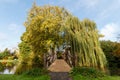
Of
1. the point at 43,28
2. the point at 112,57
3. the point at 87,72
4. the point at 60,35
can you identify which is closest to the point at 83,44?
the point at 60,35

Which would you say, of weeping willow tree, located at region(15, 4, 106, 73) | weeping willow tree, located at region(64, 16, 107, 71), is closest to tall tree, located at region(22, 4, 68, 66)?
weeping willow tree, located at region(15, 4, 106, 73)

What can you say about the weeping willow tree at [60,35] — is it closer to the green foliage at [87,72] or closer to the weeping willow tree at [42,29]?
the weeping willow tree at [42,29]

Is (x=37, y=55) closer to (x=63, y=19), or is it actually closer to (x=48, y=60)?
(x=48, y=60)

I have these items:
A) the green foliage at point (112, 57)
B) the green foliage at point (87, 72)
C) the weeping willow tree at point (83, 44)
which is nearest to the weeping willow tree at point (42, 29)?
the weeping willow tree at point (83, 44)

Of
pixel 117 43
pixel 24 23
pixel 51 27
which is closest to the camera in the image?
pixel 51 27

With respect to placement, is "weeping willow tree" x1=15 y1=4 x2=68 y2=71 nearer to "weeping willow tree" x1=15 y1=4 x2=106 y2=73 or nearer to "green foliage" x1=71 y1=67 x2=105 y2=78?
"weeping willow tree" x1=15 y1=4 x2=106 y2=73

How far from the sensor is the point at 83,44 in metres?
18.0

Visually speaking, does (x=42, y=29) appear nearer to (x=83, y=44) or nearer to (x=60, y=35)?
(x=60, y=35)

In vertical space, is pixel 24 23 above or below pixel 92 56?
above

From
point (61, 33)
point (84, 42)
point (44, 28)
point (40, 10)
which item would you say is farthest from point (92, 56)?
point (40, 10)

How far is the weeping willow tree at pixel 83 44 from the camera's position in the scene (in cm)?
1800

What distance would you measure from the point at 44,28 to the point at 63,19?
2.23 m

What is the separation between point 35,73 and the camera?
1386cm

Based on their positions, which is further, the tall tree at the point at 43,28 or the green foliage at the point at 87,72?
the tall tree at the point at 43,28
